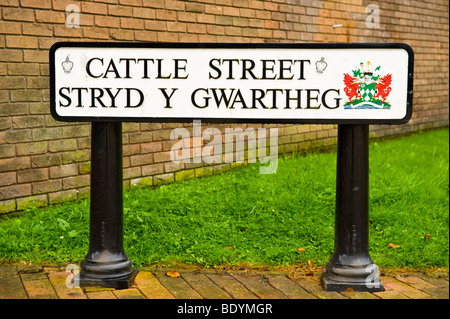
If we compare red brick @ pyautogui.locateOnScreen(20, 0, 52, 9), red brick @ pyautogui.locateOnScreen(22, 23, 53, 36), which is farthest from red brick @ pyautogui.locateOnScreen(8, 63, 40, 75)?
red brick @ pyautogui.locateOnScreen(20, 0, 52, 9)

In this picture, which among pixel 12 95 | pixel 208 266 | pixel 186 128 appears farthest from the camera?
pixel 186 128

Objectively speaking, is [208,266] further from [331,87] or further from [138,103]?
[331,87]

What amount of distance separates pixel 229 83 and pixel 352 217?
107cm

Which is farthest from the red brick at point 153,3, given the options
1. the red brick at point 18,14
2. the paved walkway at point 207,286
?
the paved walkway at point 207,286

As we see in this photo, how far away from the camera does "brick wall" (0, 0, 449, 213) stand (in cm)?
451

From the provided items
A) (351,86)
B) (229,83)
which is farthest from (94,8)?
(351,86)

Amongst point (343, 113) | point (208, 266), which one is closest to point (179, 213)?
point (208, 266)

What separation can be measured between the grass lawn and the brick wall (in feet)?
0.91

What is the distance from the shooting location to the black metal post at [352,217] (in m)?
3.16

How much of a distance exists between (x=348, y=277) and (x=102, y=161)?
1.60m

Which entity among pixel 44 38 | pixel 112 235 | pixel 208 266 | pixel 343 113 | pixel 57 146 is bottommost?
pixel 208 266

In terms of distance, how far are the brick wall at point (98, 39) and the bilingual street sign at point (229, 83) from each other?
1639 mm

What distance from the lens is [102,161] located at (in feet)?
10.4

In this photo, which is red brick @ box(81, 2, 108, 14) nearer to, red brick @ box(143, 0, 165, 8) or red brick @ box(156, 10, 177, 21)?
red brick @ box(143, 0, 165, 8)
